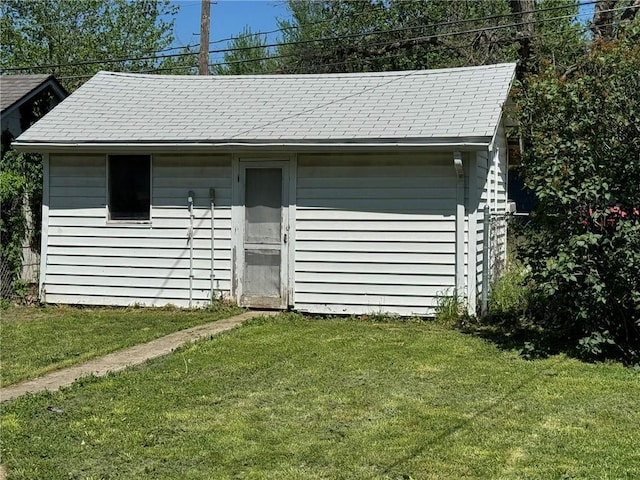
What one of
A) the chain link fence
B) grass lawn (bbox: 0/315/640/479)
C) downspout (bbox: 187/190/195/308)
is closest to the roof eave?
downspout (bbox: 187/190/195/308)

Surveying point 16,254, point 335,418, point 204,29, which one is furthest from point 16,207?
point 204,29

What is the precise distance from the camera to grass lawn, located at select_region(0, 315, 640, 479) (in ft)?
14.0

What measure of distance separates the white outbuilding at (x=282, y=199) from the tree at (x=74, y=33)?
23590 mm

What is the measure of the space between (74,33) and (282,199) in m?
28.1

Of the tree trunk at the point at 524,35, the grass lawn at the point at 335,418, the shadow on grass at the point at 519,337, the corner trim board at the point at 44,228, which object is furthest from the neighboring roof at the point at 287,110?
the tree trunk at the point at 524,35

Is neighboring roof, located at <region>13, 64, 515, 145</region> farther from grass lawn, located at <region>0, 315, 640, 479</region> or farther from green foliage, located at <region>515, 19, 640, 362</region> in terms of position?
grass lawn, located at <region>0, 315, 640, 479</region>

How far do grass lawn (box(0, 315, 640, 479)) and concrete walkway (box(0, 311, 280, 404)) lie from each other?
0.30m

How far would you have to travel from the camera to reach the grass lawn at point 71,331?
7.29 m

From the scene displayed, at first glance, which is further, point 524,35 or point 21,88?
point 524,35

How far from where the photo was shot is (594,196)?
22.3 feet

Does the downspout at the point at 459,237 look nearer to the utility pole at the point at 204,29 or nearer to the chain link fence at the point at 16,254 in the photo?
the chain link fence at the point at 16,254

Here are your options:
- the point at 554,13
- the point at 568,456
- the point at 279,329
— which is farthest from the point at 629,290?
the point at 554,13

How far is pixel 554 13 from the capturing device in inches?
1126

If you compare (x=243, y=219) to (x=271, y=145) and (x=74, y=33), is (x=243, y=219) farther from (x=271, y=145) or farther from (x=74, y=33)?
(x=74, y=33)
